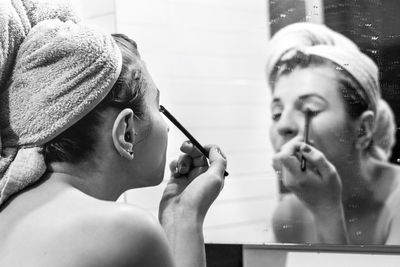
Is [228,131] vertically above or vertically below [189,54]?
below

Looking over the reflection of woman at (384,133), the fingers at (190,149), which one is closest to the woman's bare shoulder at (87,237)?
the fingers at (190,149)

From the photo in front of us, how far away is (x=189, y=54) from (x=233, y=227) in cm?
43

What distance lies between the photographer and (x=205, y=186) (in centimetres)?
82

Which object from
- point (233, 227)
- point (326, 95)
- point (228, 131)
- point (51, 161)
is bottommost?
point (233, 227)

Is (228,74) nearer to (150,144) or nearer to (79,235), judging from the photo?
(150,144)

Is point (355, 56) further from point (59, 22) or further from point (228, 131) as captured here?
point (59, 22)

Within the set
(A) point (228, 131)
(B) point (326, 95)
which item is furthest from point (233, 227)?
(B) point (326, 95)

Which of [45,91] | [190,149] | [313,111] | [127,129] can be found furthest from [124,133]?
[313,111]

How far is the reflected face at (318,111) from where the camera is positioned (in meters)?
1.12

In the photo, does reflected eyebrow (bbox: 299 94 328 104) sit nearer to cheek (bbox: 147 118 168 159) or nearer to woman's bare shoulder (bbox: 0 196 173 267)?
cheek (bbox: 147 118 168 159)

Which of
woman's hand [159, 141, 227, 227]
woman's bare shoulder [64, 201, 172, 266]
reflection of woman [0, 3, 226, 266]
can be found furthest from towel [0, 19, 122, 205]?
woman's hand [159, 141, 227, 227]

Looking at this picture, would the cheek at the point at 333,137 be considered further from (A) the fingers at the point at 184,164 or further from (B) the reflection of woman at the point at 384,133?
(A) the fingers at the point at 184,164

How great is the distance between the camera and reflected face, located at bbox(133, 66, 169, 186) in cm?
79

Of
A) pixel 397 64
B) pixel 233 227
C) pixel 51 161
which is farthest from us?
pixel 233 227
